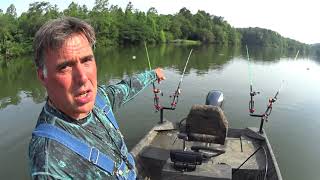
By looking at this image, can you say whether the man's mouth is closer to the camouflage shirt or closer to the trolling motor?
the camouflage shirt

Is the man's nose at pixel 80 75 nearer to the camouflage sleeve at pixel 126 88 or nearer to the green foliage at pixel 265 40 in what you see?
the camouflage sleeve at pixel 126 88

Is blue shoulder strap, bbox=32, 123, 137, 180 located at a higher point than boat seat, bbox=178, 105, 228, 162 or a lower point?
higher

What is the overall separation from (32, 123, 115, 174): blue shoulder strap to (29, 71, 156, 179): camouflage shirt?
20 millimetres

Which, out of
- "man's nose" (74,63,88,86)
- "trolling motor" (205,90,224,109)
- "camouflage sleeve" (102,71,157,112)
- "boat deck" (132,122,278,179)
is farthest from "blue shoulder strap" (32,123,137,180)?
"trolling motor" (205,90,224,109)

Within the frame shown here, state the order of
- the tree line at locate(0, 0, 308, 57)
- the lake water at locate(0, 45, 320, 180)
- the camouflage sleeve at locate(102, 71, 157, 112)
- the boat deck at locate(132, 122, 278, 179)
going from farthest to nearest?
1. the tree line at locate(0, 0, 308, 57)
2. the lake water at locate(0, 45, 320, 180)
3. the boat deck at locate(132, 122, 278, 179)
4. the camouflage sleeve at locate(102, 71, 157, 112)

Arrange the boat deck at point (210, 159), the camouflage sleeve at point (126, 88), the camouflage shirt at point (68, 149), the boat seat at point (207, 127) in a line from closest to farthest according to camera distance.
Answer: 1. the camouflage shirt at point (68, 149)
2. the camouflage sleeve at point (126, 88)
3. the boat deck at point (210, 159)
4. the boat seat at point (207, 127)

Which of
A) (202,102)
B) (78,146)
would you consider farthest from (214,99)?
(202,102)

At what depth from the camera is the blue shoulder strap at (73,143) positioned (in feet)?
5.81

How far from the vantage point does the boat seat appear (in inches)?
357

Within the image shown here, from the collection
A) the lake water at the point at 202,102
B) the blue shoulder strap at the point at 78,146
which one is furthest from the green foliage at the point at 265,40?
the blue shoulder strap at the point at 78,146

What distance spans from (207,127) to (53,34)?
7.64 m

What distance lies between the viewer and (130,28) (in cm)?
9100

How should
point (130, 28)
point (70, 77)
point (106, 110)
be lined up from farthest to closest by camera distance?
point (130, 28)
point (106, 110)
point (70, 77)

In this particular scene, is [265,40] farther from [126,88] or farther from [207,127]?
[126,88]
